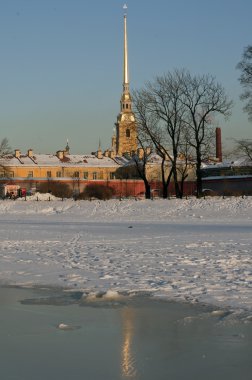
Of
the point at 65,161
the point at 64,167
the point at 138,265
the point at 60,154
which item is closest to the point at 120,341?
the point at 138,265

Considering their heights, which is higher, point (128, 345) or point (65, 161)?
point (65, 161)

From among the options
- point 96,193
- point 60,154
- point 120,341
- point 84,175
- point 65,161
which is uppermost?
point 60,154

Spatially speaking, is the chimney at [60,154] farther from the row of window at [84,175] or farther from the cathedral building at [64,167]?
the row of window at [84,175]

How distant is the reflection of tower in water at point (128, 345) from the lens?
24.5 feet

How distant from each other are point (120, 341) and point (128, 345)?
28 centimetres

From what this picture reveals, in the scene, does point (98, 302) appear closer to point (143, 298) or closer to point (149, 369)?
point (143, 298)

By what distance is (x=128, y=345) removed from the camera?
28.8ft

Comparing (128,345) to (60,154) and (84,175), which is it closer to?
(84,175)

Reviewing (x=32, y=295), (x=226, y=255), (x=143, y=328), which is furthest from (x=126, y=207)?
(x=143, y=328)

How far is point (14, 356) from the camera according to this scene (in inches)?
324

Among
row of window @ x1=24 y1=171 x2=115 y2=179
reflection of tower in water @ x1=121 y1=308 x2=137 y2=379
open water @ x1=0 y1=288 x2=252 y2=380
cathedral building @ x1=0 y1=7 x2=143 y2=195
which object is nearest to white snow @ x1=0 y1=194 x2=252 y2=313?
open water @ x1=0 y1=288 x2=252 y2=380

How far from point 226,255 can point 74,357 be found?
38.1 feet

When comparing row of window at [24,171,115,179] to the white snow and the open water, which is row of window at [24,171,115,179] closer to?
the white snow

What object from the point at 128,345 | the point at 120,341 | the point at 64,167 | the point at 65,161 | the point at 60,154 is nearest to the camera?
the point at 128,345
